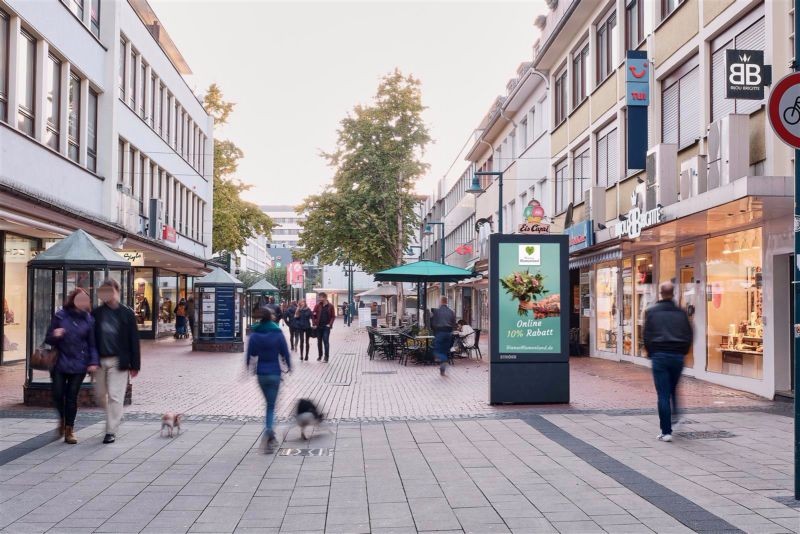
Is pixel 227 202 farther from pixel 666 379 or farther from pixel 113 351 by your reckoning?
pixel 666 379

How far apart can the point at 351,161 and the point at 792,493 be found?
122 feet

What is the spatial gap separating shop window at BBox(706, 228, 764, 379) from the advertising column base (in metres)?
4.30

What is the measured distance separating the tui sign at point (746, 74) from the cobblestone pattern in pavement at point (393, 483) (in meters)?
5.55

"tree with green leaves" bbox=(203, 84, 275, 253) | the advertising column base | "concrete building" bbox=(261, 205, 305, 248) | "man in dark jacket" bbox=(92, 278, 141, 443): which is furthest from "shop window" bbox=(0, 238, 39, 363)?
"concrete building" bbox=(261, 205, 305, 248)

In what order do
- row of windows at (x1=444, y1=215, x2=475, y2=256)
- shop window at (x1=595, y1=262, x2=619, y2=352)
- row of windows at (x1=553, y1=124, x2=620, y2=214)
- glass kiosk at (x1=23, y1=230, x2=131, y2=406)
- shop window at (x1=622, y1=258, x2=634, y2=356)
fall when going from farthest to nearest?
row of windows at (x1=444, y1=215, x2=475, y2=256) → shop window at (x1=595, y1=262, x2=619, y2=352) → row of windows at (x1=553, y1=124, x2=620, y2=214) → shop window at (x1=622, y1=258, x2=634, y2=356) → glass kiosk at (x1=23, y1=230, x2=131, y2=406)

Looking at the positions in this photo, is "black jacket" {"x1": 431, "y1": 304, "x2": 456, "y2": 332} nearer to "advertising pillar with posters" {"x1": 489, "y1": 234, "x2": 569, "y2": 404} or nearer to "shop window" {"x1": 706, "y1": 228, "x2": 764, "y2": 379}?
"shop window" {"x1": 706, "y1": 228, "x2": 764, "y2": 379}

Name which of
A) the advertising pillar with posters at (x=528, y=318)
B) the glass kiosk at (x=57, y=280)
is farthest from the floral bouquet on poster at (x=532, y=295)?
the glass kiosk at (x=57, y=280)

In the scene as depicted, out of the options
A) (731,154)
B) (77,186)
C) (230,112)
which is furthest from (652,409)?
(230,112)

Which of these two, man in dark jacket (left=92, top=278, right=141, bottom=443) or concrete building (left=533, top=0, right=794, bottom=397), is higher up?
concrete building (left=533, top=0, right=794, bottom=397)

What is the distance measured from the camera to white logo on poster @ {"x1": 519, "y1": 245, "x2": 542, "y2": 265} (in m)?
12.2

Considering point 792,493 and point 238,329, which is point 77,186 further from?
point 792,493

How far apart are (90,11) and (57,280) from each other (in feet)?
44.9

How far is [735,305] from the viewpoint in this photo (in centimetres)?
1530

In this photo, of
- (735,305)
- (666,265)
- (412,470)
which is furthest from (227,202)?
(412,470)
